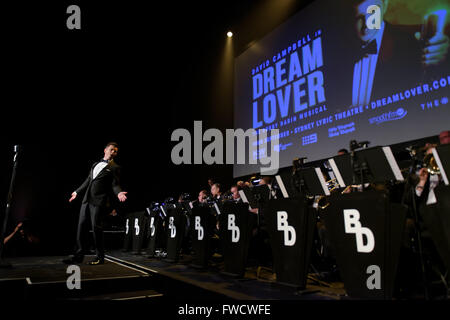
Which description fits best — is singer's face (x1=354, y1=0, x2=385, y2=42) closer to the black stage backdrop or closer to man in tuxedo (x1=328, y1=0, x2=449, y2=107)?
man in tuxedo (x1=328, y1=0, x2=449, y2=107)

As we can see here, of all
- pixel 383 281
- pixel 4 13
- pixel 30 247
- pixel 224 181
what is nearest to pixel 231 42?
pixel 224 181

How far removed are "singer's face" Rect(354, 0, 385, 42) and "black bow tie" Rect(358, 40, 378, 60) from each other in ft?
0.26

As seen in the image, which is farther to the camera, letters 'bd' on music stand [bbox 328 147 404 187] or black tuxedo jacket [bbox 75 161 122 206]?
black tuxedo jacket [bbox 75 161 122 206]

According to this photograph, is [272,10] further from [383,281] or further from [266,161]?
[383,281]

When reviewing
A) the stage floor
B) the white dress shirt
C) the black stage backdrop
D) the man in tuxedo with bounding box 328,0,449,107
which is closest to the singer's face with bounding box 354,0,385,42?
the man in tuxedo with bounding box 328,0,449,107

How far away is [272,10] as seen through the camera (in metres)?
7.61

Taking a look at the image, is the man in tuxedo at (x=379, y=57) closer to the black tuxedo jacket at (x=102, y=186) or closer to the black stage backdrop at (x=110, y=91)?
the black stage backdrop at (x=110, y=91)

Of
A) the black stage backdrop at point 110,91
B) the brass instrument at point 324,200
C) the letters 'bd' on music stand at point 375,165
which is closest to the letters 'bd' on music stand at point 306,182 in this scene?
the letters 'bd' on music stand at point 375,165

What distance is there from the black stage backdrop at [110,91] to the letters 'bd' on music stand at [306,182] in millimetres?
4691

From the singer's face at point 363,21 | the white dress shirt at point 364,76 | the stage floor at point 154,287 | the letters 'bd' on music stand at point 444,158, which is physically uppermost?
the singer's face at point 363,21

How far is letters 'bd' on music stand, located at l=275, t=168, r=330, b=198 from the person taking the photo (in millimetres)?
3094

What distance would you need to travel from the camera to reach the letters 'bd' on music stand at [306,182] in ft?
10.2

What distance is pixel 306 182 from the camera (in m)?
3.22

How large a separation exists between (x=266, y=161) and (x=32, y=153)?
5.12m
